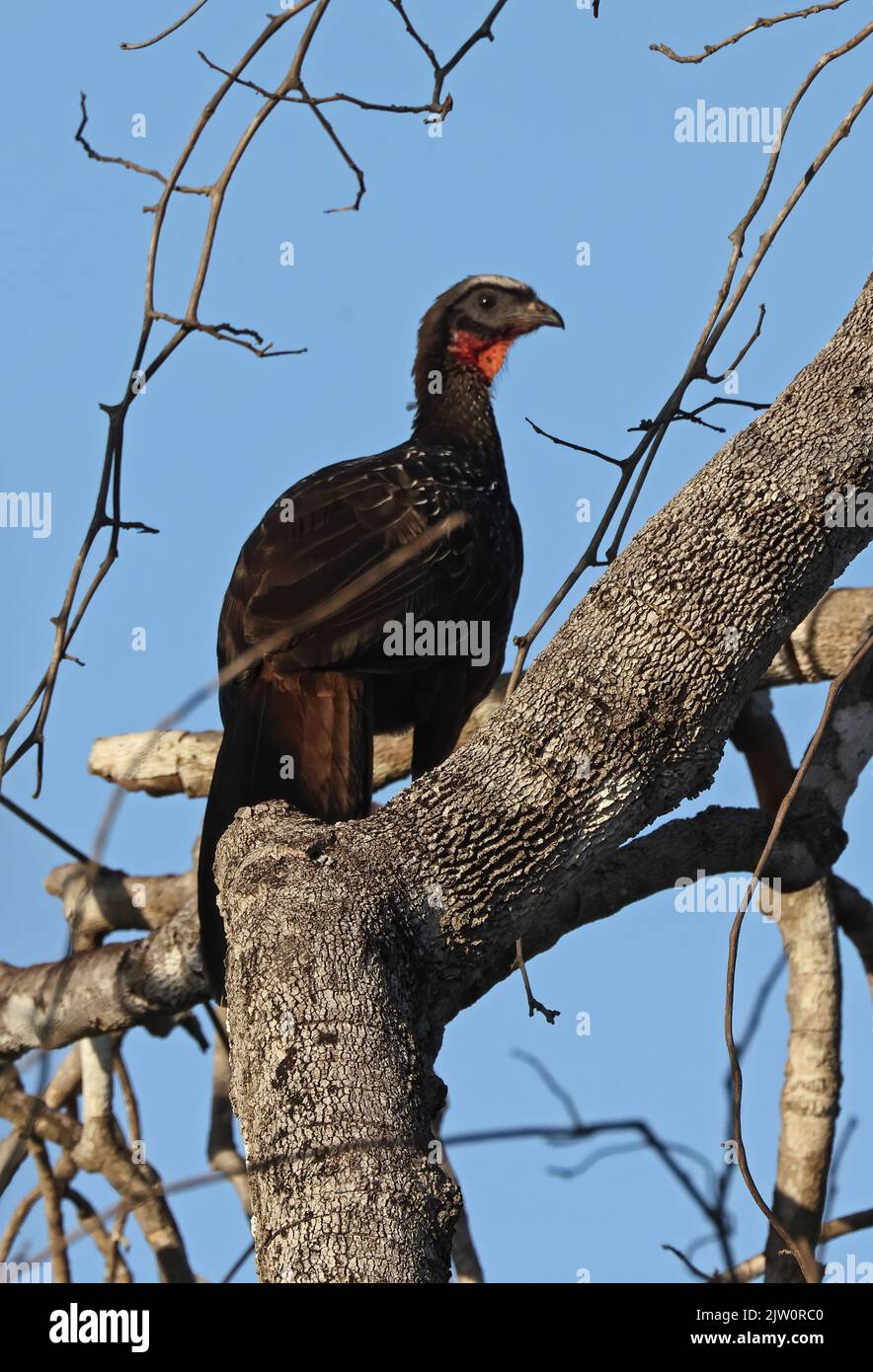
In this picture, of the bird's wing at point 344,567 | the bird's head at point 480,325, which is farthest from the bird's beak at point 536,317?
the bird's wing at point 344,567

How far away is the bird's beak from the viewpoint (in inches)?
225

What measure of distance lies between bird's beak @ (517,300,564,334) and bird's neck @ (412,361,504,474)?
9.3 inches

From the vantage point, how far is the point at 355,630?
411 centimetres

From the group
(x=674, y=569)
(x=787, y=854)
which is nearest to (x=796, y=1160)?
(x=787, y=854)

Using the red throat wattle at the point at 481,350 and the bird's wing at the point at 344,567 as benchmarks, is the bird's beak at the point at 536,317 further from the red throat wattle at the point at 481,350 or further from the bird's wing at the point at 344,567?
the bird's wing at the point at 344,567

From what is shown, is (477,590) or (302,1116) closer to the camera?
(302,1116)

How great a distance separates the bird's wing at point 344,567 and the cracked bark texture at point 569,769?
1162 millimetres

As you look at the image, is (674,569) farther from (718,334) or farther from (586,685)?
(718,334)

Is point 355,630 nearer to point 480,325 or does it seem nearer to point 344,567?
point 344,567

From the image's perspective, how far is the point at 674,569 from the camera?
2812 mm

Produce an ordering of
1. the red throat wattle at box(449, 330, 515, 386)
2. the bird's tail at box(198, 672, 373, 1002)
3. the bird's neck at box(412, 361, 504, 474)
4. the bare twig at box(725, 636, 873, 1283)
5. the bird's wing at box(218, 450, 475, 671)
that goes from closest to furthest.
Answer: the bare twig at box(725, 636, 873, 1283)
the bird's tail at box(198, 672, 373, 1002)
the bird's wing at box(218, 450, 475, 671)
the bird's neck at box(412, 361, 504, 474)
the red throat wattle at box(449, 330, 515, 386)

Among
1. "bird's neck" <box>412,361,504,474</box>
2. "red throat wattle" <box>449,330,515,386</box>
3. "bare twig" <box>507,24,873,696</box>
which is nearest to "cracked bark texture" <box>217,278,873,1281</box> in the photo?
"bare twig" <box>507,24,873,696</box>

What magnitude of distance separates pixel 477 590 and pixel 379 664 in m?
0.48

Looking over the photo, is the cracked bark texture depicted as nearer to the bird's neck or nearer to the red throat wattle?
the bird's neck
